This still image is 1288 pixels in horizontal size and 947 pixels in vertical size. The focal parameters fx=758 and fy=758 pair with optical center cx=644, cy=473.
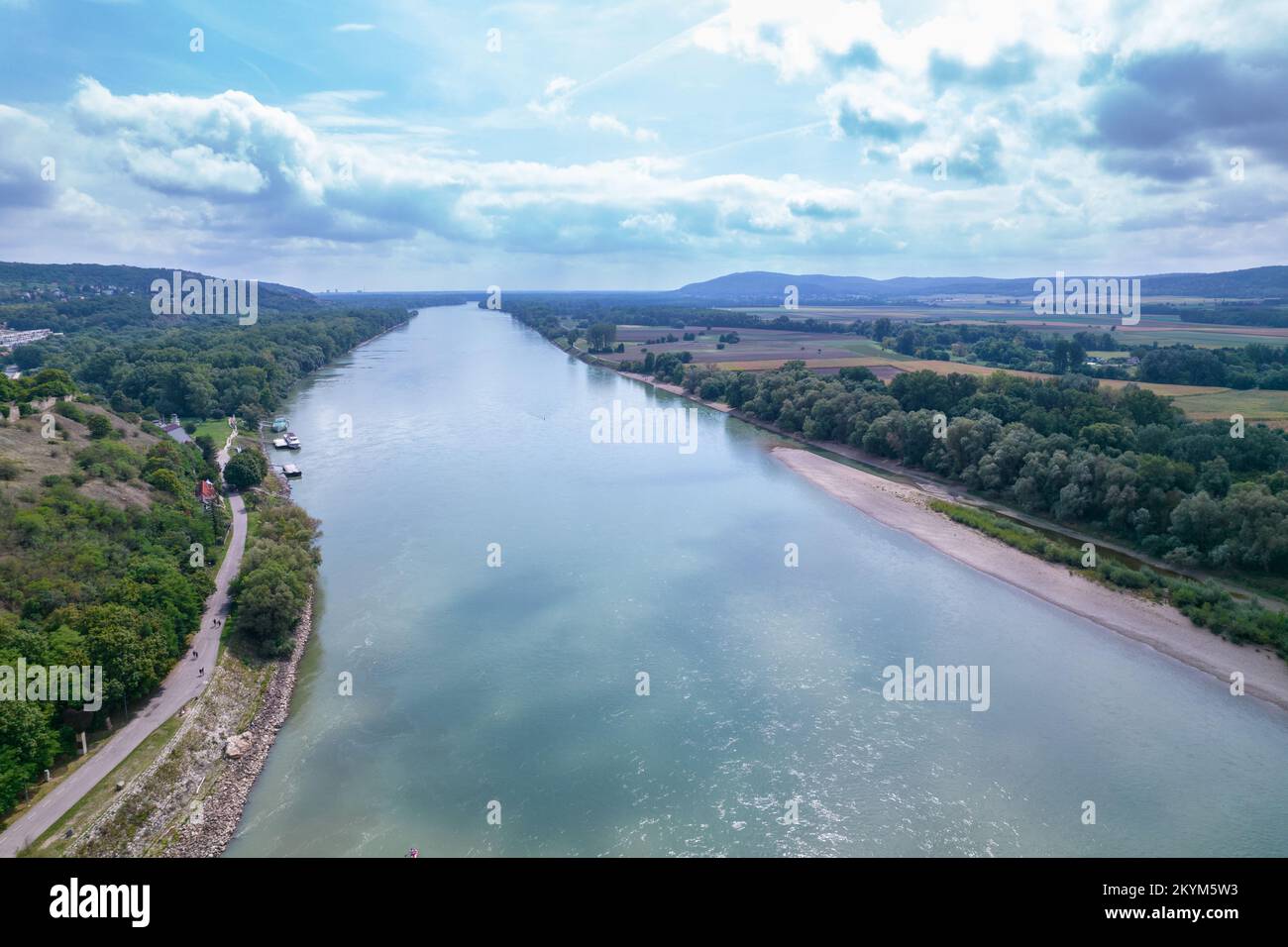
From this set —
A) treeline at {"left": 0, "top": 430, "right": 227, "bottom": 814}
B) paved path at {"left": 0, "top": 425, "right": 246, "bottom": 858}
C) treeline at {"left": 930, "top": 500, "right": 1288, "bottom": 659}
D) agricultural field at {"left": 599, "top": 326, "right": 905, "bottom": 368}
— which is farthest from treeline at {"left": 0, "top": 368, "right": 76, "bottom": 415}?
agricultural field at {"left": 599, "top": 326, "right": 905, "bottom": 368}

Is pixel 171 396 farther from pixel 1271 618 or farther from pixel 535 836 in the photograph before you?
pixel 1271 618

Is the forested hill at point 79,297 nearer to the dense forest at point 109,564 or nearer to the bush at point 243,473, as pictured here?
the dense forest at point 109,564

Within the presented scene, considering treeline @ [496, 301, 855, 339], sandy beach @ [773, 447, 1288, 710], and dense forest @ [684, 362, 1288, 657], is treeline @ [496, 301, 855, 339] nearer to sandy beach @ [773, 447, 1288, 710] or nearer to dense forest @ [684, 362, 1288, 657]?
dense forest @ [684, 362, 1288, 657]

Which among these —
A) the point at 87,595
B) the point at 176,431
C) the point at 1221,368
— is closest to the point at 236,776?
the point at 87,595

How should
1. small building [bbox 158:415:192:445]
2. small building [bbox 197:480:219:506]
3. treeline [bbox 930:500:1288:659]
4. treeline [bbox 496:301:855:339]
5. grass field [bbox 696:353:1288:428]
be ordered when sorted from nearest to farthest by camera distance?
treeline [bbox 930:500:1288:659] < small building [bbox 197:480:219:506] < small building [bbox 158:415:192:445] < grass field [bbox 696:353:1288:428] < treeline [bbox 496:301:855:339]

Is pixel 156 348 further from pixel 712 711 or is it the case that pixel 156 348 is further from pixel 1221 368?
pixel 1221 368

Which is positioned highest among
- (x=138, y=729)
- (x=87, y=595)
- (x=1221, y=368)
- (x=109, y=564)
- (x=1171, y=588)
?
(x=1221, y=368)
